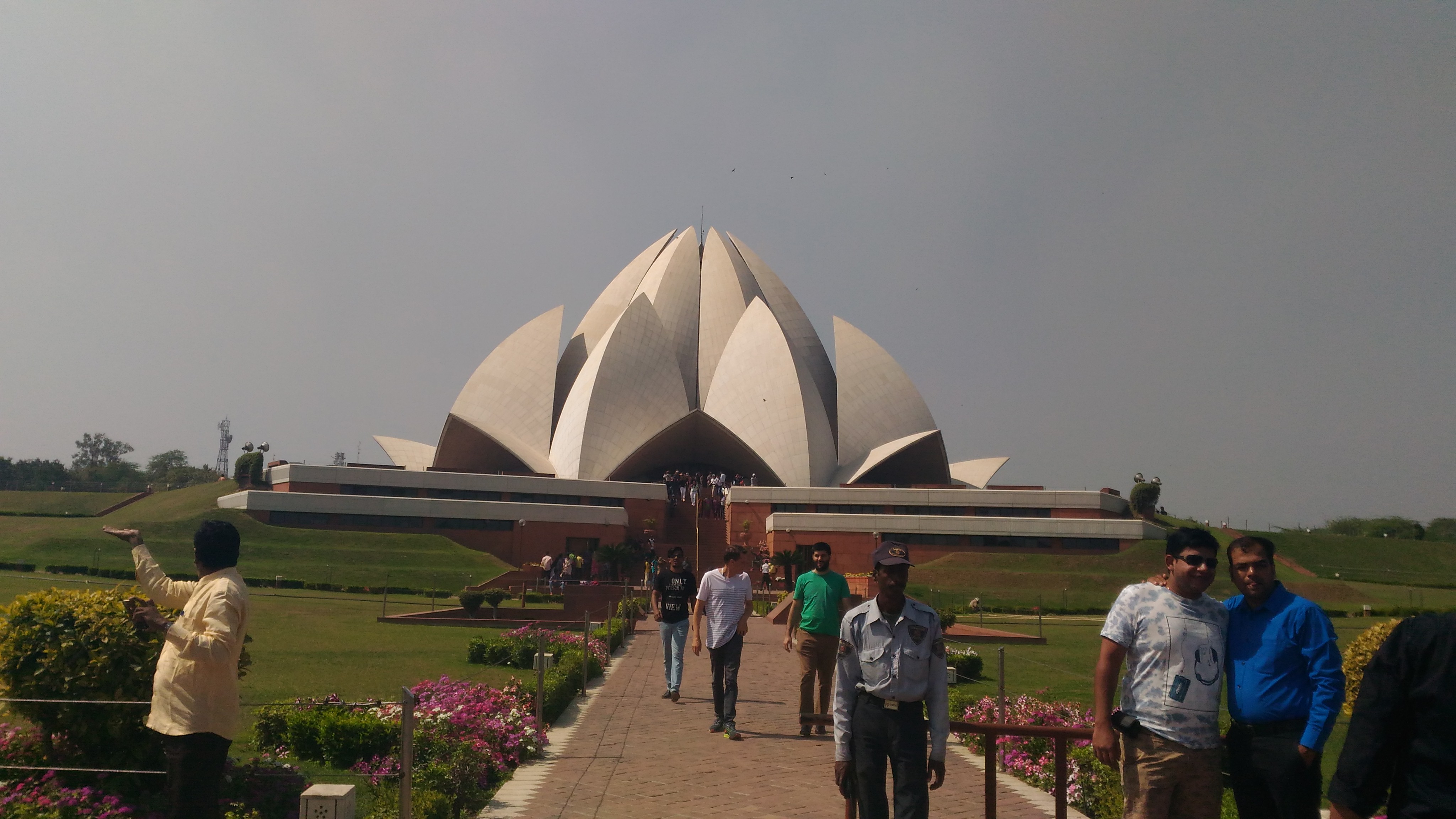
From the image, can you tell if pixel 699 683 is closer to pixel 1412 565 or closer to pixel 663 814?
pixel 663 814

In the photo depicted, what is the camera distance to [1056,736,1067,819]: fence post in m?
3.63

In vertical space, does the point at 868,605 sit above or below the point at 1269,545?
below

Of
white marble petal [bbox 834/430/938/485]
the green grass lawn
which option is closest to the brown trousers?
white marble petal [bbox 834/430/938/485]

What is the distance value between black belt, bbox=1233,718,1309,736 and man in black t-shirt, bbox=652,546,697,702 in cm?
453

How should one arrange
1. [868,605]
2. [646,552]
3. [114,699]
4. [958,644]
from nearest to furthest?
[868,605]
[114,699]
[958,644]
[646,552]

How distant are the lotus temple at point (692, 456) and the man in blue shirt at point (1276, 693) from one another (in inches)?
857

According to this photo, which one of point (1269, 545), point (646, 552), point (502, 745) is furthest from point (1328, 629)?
point (646, 552)

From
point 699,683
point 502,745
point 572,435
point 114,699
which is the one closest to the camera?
point 114,699

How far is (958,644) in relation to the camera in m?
12.3

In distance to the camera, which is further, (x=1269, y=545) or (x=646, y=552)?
(x=646, y=552)

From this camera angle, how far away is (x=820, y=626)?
6.09 m

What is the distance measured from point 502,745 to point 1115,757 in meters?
3.34

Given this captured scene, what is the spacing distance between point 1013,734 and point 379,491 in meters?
Result: 23.6

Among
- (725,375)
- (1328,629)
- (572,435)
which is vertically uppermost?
(725,375)
